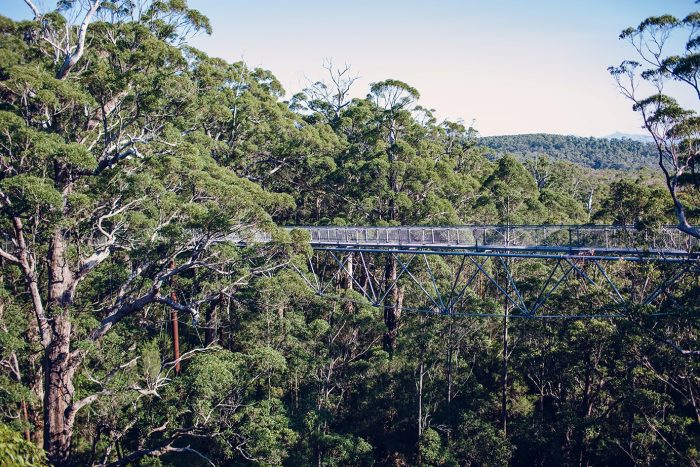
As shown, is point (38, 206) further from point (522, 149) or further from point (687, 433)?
point (522, 149)

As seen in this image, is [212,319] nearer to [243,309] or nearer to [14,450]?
[243,309]

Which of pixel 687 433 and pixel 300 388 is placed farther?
pixel 300 388

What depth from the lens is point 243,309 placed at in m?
17.3

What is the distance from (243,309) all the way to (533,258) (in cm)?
974

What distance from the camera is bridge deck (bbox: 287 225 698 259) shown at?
11.2 meters

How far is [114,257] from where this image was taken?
1858cm

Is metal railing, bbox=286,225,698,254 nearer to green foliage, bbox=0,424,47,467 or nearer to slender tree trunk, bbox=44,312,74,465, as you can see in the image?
slender tree trunk, bbox=44,312,74,465

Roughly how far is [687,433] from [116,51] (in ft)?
61.1

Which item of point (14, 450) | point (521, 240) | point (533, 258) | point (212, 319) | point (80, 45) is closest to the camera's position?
point (14, 450)

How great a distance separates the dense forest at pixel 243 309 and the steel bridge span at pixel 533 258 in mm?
338

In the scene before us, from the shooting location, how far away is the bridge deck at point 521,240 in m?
11.2

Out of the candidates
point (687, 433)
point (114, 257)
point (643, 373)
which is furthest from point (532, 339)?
point (114, 257)

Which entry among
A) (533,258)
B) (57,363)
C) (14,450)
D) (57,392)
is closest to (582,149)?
(533,258)

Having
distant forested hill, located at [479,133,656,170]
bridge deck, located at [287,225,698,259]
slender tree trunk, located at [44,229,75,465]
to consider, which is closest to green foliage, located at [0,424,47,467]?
slender tree trunk, located at [44,229,75,465]
